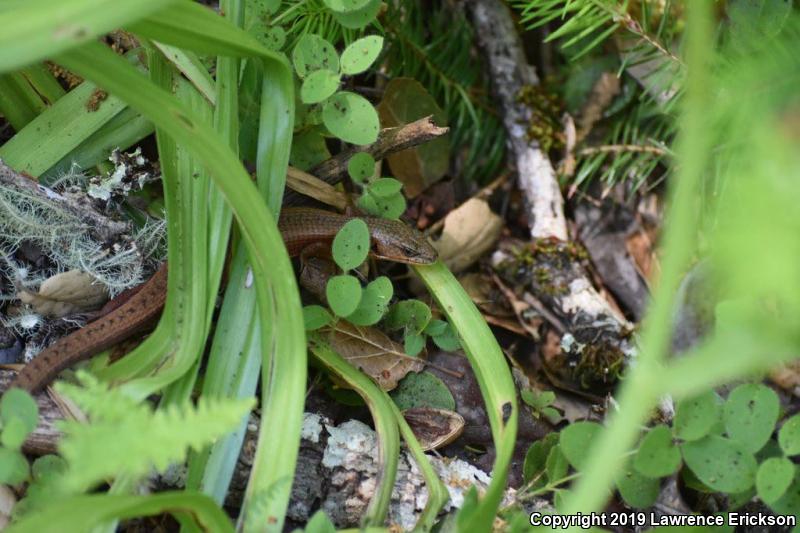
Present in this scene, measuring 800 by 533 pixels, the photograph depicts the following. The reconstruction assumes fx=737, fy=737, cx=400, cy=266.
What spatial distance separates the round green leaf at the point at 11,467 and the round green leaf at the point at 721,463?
4.40 feet

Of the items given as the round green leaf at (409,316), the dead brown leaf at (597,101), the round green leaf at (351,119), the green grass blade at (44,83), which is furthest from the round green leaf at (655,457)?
the green grass blade at (44,83)

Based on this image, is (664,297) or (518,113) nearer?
(664,297)

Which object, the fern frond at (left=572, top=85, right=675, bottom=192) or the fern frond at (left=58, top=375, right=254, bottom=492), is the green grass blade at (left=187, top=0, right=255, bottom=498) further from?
the fern frond at (left=572, top=85, right=675, bottom=192)

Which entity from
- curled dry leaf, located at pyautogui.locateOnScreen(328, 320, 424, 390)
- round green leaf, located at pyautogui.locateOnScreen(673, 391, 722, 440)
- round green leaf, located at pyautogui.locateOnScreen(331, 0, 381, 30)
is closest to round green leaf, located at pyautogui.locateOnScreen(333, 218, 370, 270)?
curled dry leaf, located at pyautogui.locateOnScreen(328, 320, 424, 390)

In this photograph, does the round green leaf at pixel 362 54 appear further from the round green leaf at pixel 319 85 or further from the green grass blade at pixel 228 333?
the green grass blade at pixel 228 333

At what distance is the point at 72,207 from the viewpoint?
2084 mm

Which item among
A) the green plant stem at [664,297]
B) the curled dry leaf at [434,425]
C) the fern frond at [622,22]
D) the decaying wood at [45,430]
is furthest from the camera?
the fern frond at [622,22]

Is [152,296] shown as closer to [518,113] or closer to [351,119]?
[351,119]

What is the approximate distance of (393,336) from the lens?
2.28m

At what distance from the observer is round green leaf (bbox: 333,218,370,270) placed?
2.03 metres

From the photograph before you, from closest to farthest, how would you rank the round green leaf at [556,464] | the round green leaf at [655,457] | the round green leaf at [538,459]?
1. the round green leaf at [655,457]
2. the round green leaf at [556,464]
3. the round green leaf at [538,459]

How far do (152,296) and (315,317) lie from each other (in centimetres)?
49

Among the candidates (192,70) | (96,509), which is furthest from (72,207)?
(96,509)

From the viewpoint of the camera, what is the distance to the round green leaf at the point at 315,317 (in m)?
2.01
